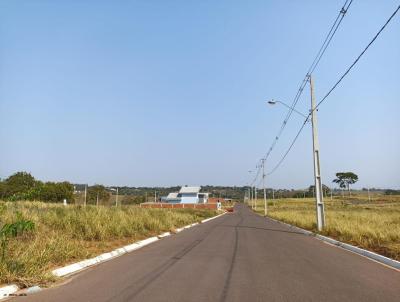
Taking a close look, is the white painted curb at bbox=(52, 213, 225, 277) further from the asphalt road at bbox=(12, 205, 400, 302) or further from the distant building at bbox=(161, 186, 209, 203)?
the distant building at bbox=(161, 186, 209, 203)

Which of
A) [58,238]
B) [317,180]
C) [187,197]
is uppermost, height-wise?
[187,197]

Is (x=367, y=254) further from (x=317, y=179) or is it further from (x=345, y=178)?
(x=345, y=178)

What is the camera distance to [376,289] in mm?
8102

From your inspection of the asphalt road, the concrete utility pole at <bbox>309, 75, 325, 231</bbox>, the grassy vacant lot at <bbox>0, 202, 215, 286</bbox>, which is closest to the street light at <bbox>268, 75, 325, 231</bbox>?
the concrete utility pole at <bbox>309, 75, 325, 231</bbox>

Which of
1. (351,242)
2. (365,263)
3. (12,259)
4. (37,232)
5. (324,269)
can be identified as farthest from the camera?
(351,242)

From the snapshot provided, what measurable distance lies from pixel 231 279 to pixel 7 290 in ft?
13.9

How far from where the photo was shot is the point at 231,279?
8.96m

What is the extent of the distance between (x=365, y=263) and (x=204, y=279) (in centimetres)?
530

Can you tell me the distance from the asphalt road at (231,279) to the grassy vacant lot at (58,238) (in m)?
0.79

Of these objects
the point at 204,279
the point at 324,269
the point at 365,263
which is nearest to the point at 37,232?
the point at 204,279

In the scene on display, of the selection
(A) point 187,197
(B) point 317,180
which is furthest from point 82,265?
(A) point 187,197

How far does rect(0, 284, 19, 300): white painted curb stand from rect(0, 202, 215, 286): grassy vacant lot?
241 millimetres

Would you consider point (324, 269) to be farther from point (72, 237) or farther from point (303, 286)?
point (72, 237)

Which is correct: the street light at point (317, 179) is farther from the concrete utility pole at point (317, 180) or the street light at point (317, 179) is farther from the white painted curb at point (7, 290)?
the white painted curb at point (7, 290)
